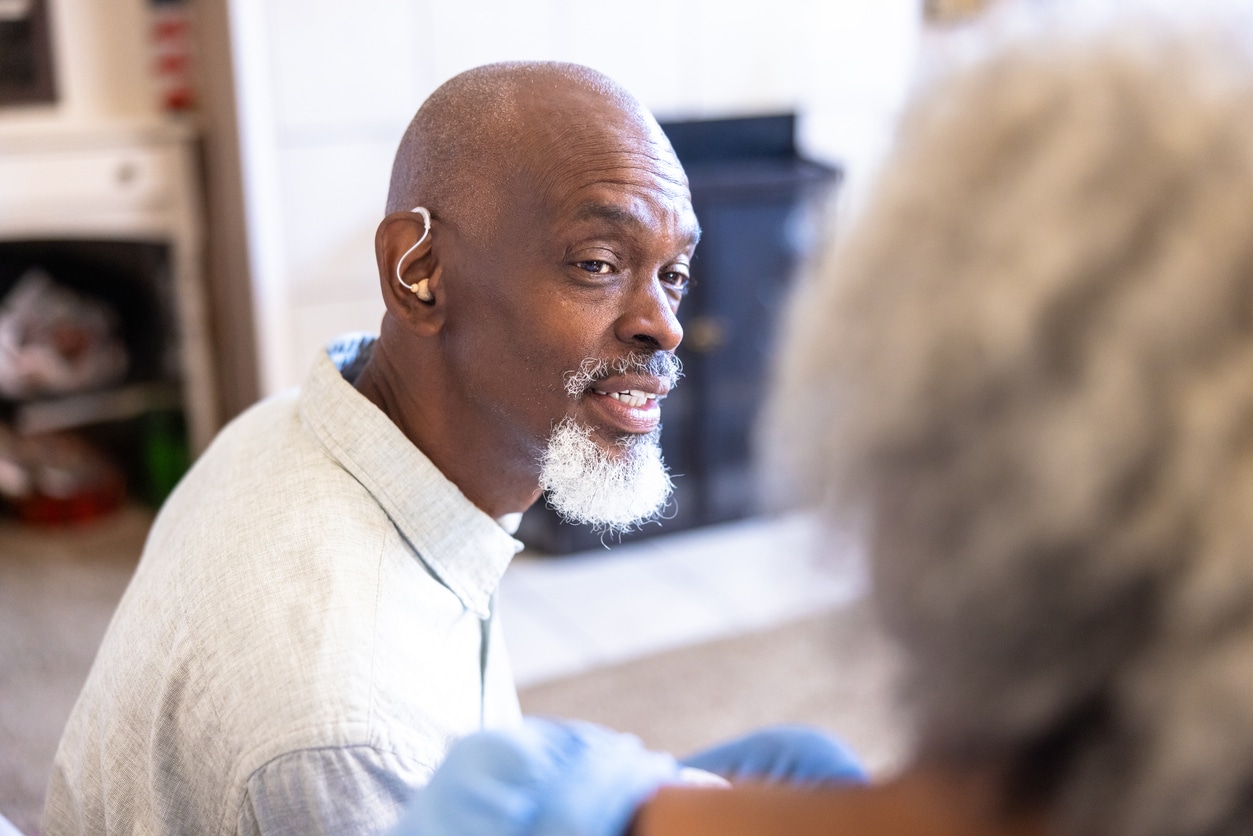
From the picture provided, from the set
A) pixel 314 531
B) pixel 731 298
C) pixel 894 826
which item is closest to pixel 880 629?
pixel 894 826

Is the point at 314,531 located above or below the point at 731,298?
above

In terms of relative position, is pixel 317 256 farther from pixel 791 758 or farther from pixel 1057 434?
pixel 1057 434

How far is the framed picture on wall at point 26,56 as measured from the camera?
3.09 m

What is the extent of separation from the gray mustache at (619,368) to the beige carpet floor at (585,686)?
0.98m

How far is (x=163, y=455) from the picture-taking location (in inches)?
134

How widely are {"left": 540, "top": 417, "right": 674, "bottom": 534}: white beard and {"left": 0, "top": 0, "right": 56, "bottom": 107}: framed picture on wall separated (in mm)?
2457

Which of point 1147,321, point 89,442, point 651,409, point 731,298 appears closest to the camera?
point 1147,321

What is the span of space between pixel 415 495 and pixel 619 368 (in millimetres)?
265

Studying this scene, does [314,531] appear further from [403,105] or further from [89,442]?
[89,442]

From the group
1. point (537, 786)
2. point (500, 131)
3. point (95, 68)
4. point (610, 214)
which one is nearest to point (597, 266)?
point (610, 214)

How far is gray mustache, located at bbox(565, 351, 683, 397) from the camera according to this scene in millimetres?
1262

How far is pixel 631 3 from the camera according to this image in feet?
10.6

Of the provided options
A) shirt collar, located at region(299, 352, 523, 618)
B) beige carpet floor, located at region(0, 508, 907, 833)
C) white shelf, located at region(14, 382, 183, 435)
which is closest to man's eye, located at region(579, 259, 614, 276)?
shirt collar, located at region(299, 352, 523, 618)

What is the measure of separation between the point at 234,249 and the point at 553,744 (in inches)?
110
